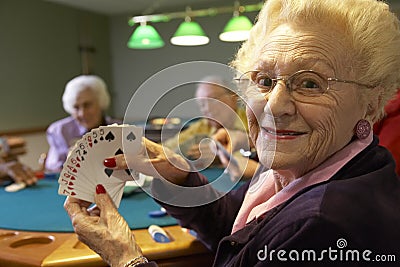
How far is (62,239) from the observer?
140 cm

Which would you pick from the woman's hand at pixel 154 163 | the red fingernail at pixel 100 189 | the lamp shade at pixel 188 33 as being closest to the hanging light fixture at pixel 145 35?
the lamp shade at pixel 188 33

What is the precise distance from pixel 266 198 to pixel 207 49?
5.44 metres

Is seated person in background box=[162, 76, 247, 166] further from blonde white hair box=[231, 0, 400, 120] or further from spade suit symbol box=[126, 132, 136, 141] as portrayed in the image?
blonde white hair box=[231, 0, 400, 120]

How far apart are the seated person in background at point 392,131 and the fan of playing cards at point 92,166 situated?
112cm

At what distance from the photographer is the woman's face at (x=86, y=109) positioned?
3.36 m

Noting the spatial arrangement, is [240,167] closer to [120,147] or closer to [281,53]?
[120,147]

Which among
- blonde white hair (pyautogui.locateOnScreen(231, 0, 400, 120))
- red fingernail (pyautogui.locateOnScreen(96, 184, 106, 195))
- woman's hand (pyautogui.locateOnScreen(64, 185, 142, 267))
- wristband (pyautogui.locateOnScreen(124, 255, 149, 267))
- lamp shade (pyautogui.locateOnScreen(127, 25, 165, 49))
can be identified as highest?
lamp shade (pyautogui.locateOnScreen(127, 25, 165, 49))

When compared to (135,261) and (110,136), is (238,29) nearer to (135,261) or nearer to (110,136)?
(110,136)

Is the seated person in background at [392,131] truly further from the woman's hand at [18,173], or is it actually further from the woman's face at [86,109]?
the woman's face at [86,109]

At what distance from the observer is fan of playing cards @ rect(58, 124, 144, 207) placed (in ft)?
3.59

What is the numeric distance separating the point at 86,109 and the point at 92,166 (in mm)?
2394

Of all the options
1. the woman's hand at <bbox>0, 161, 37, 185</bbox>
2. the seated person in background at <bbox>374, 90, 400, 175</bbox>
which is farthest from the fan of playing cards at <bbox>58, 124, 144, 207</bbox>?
the woman's hand at <bbox>0, 161, 37, 185</bbox>

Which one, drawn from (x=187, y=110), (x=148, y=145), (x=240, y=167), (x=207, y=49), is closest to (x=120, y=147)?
(x=148, y=145)

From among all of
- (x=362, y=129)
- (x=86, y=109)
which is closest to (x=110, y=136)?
(x=362, y=129)
